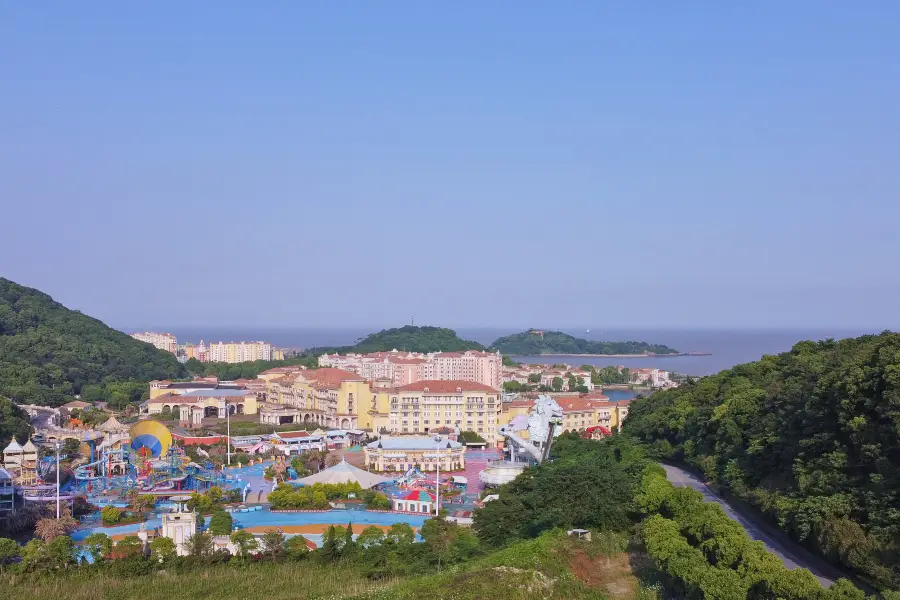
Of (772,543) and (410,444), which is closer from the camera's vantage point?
(772,543)

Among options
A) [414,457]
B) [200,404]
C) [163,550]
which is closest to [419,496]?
[414,457]

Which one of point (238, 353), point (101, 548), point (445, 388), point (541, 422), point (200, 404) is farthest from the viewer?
point (238, 353)

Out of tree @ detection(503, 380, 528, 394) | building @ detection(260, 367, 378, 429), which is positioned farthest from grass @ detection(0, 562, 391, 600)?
tree @ detection(503, 380, 528, 394)

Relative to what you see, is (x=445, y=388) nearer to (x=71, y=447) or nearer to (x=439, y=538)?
(x=71, y=447)

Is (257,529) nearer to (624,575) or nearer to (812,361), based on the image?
(624,575)

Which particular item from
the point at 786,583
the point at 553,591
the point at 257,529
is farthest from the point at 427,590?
the point at 257,529

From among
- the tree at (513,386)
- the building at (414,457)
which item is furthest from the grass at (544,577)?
the tree at (513,386)

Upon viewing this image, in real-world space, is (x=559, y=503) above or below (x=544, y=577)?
above
